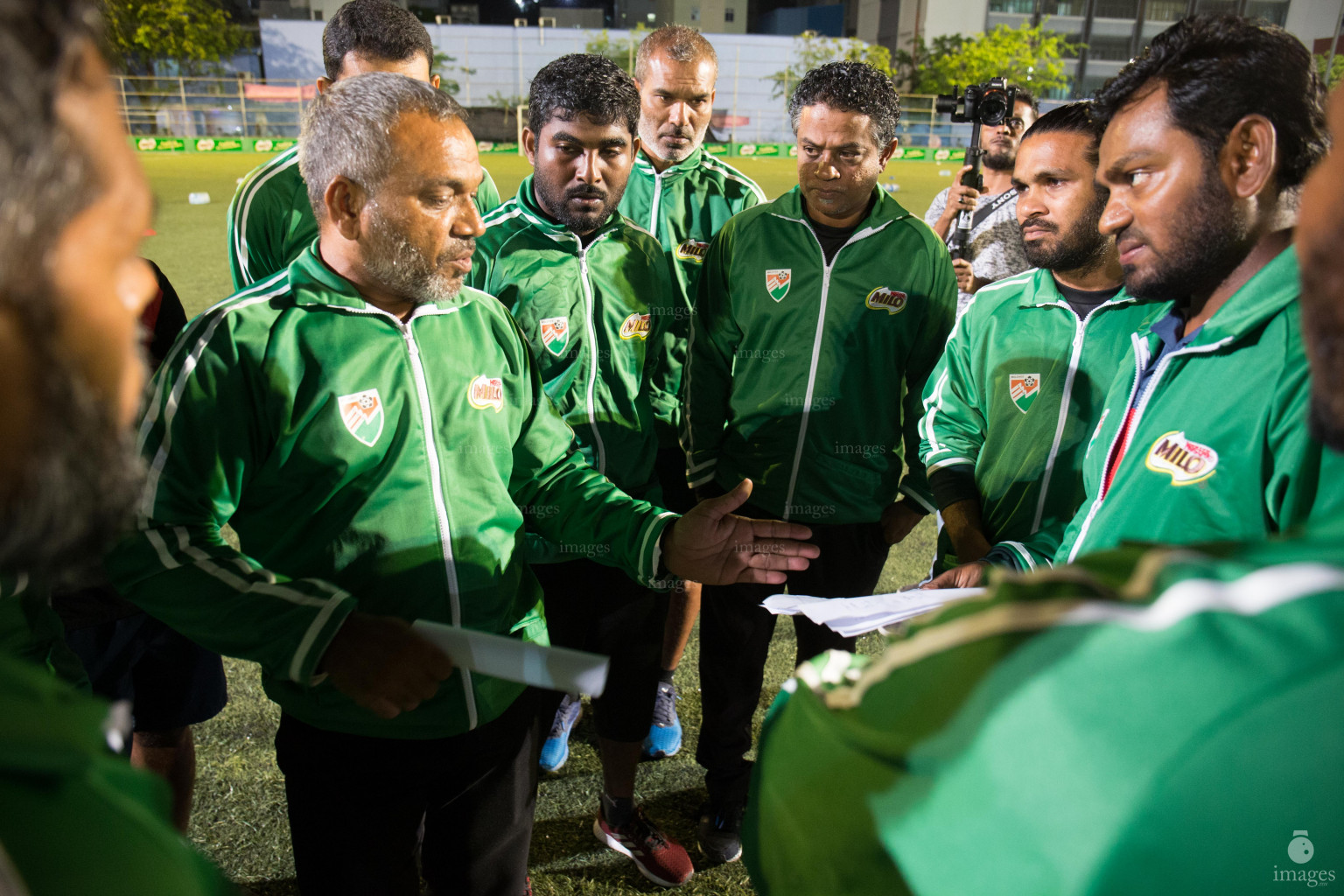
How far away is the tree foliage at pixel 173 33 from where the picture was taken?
3166 cm

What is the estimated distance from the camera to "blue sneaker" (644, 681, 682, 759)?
3225 millimetres

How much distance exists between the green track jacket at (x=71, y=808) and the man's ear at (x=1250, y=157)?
6.50 ft

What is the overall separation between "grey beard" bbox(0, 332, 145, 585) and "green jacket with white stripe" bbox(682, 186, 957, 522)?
244 centimetres

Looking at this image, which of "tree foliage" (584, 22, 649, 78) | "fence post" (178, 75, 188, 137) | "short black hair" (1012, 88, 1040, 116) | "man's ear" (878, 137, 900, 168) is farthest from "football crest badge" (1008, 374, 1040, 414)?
"tree foliage" (584, 22, 649, 78)

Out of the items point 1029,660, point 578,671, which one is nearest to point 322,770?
point 578,671

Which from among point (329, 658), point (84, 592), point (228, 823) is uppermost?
point (329, 658)

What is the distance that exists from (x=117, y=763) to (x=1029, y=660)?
712mm

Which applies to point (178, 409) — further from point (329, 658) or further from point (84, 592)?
point (84, 592)

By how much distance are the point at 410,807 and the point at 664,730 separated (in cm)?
158

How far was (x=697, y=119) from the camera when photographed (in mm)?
4020

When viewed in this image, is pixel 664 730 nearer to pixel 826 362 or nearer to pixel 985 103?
pixel 826 362

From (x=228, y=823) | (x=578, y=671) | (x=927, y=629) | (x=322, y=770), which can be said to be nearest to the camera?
(x=927, y=629)

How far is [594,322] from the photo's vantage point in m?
2.90

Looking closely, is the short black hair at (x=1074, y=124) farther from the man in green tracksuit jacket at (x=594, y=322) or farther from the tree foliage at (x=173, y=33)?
the tree foliage at (x=173, y=33)
